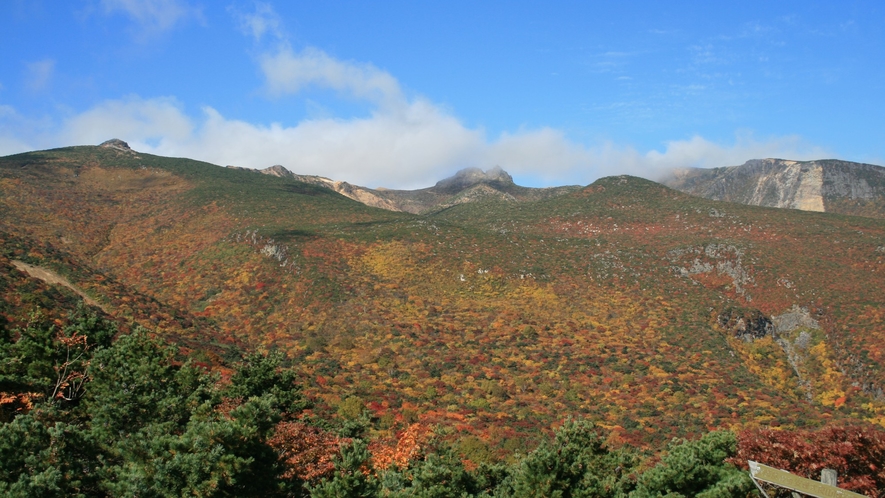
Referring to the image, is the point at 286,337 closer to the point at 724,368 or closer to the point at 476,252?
the point at 476,252

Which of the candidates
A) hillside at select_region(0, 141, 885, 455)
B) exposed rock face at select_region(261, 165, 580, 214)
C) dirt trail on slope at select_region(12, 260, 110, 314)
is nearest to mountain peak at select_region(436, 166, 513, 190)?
exposed rock face at select_region(261, 165, 580, 214)

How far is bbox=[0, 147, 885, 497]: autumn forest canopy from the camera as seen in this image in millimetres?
14016

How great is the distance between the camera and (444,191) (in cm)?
14100

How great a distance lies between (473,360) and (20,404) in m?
26.3

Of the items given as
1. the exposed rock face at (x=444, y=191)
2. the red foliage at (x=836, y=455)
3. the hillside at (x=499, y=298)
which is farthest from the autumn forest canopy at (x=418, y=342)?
the exposed rock face at (x=444, y=191)

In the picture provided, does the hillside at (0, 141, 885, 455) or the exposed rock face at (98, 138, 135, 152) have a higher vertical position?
the exposed rock face at (98, 138, 135, 152)

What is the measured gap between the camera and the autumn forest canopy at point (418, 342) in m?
14.0

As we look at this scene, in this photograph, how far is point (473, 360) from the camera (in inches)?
1500

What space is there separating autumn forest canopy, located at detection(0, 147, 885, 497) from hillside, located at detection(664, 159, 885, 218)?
46.5m

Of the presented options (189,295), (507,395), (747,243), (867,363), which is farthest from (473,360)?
(747,243)

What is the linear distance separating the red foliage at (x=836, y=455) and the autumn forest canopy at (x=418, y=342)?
67 mm

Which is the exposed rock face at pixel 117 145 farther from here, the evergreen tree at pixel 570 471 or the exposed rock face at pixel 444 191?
the evergreen tree at pixel 570 471

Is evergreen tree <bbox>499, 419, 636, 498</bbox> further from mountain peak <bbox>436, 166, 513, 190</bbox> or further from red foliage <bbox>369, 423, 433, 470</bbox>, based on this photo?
mountain peak <bbox>436, 166, 513, 190</bbox>

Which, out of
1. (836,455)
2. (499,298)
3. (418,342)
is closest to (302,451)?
(836,455)
